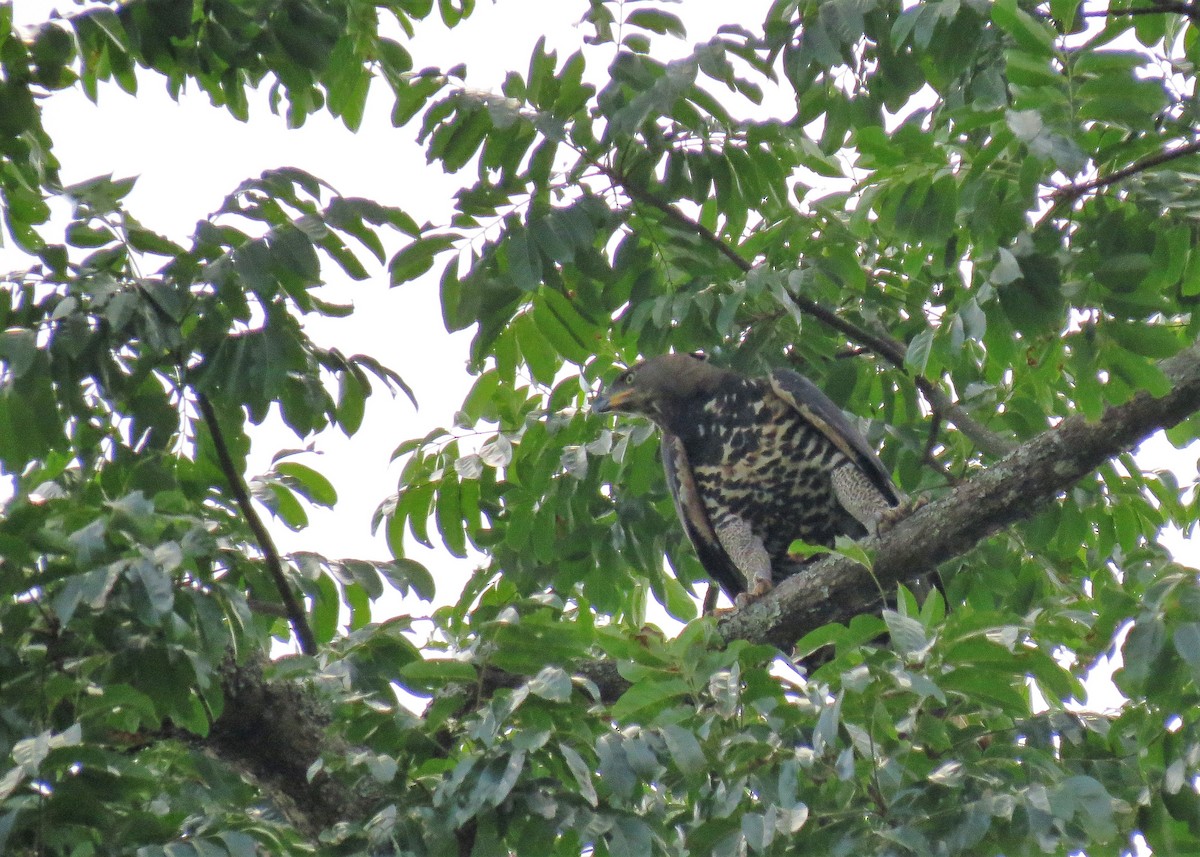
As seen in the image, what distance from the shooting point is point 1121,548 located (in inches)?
181

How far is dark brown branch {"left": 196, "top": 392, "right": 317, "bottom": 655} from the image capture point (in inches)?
125

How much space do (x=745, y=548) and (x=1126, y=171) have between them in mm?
2489

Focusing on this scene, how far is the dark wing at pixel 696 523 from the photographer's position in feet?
16.5

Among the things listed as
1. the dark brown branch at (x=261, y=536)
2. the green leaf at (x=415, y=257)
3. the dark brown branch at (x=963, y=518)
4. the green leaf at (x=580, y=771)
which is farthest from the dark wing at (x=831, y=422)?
the green leaf at (x=580, y=771)

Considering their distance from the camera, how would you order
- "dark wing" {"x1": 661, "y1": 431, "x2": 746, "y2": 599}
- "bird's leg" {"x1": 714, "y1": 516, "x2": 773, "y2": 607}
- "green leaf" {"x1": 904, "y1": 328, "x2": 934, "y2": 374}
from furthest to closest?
"dark wing" {"x1": 661, "y1": 431, "x2": 746, "y2": 599} < "bird's leg" {"x1": 714, "y1": 516, "x2": 773, "y2": 607} < "green leaf" {"x1": 904, "y1": 328, "x2": 934, "y2": 374}

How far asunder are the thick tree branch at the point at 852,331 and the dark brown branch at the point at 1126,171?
3.02ft

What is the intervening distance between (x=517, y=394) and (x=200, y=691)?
6.76 feet

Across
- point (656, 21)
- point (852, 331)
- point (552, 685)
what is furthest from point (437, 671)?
point (656, 21)

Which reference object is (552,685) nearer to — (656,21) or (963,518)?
(963,518)

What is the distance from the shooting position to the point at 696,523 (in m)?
5.01

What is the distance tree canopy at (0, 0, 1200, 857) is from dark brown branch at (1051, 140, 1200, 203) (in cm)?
1

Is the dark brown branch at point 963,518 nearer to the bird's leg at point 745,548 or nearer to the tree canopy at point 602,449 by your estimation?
the tree canopy at point 602,449

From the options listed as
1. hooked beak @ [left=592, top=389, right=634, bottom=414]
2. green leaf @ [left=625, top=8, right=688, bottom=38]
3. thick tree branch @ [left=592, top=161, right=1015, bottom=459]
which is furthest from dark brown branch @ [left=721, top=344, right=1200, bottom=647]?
green leaf @ [left=625, top=8, right=688, bottom=38]

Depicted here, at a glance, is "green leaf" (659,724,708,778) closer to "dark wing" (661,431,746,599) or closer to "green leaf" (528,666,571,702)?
"green leaf" (528,666,571,702)
